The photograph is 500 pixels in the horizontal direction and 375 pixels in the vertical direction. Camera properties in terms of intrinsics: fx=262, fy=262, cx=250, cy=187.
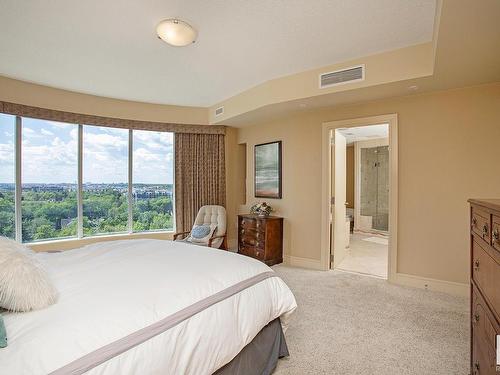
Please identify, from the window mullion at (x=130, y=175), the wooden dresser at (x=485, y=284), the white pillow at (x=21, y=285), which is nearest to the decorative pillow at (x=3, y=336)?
the white pillow at (x=21, y=285)

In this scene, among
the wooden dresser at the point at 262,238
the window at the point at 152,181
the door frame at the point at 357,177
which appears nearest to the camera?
the wooden dresser at the point at 262,238

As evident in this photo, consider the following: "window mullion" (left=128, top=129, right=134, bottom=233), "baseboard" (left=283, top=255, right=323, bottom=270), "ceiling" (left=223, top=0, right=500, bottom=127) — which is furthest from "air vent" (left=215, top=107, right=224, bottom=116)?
"baseboard" (left=283, top=255, right=323, bottom=270)

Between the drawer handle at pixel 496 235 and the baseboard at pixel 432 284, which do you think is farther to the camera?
the baseboard at pixel 432 284

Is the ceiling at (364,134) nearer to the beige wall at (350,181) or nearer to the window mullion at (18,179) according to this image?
the beige wall at (350,181)

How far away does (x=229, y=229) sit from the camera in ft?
17.4

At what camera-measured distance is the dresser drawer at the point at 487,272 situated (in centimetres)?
108

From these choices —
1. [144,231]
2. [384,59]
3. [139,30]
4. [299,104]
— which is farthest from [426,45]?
[144,231]

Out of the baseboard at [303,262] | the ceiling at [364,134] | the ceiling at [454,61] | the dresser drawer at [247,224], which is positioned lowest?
the baseboard at [303,262]

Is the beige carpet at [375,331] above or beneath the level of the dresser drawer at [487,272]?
beneath

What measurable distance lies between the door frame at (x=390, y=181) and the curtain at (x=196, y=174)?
205 cm

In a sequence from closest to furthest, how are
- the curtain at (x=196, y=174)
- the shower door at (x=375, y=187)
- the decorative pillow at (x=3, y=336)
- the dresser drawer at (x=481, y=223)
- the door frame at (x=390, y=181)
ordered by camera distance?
the decorative pillow at (x=3, y=336) → the dresser drawer at (x=481, y=223) → the door frame at (x=390, y=181) → the curtain at (x=196, y=174) → the shower door at (x=375, y=187)

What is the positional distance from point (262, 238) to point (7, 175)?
148 inches

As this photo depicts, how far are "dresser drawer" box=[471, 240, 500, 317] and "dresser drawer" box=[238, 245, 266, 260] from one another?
2.86 metres

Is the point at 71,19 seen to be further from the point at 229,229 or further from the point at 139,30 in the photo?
the point at 229,229
